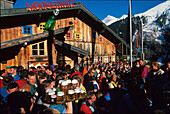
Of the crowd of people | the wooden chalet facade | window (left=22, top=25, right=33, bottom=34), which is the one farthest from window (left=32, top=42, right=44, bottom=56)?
the crowd of people

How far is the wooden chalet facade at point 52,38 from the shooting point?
1018 centimetres

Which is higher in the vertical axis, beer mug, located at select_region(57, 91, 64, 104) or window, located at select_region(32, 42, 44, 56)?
window, located at select_region(32, 42, 44, 56)

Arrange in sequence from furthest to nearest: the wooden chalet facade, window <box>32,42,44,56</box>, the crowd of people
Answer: window <box>32,42,44,56</box> → the wooden chalet facade → the crowd of people

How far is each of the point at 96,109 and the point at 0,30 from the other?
36.6 ft

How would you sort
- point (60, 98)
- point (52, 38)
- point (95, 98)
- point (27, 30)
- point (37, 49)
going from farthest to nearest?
1. point (27, 30)
2. point (52, 38)
3. point (37, 49)
4. point (95, 98)
5. point (60, 98)

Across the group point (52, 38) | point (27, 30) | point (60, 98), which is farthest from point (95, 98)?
point (27, 30)

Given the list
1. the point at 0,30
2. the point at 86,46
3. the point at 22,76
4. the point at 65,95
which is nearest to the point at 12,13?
the point at 0,30

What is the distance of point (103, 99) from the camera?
3.90 meters

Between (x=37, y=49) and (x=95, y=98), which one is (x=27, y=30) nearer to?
(x=37, y=49)

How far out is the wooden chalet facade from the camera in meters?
10.2

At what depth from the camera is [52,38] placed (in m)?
11.7

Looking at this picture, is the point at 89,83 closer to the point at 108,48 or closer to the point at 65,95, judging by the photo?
the point at 65,95

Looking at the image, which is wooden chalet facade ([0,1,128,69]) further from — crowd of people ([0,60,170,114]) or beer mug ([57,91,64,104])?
beer mug ([57,91,64,104])

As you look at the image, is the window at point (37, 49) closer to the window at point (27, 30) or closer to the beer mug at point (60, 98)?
the window at point (27, 30)
